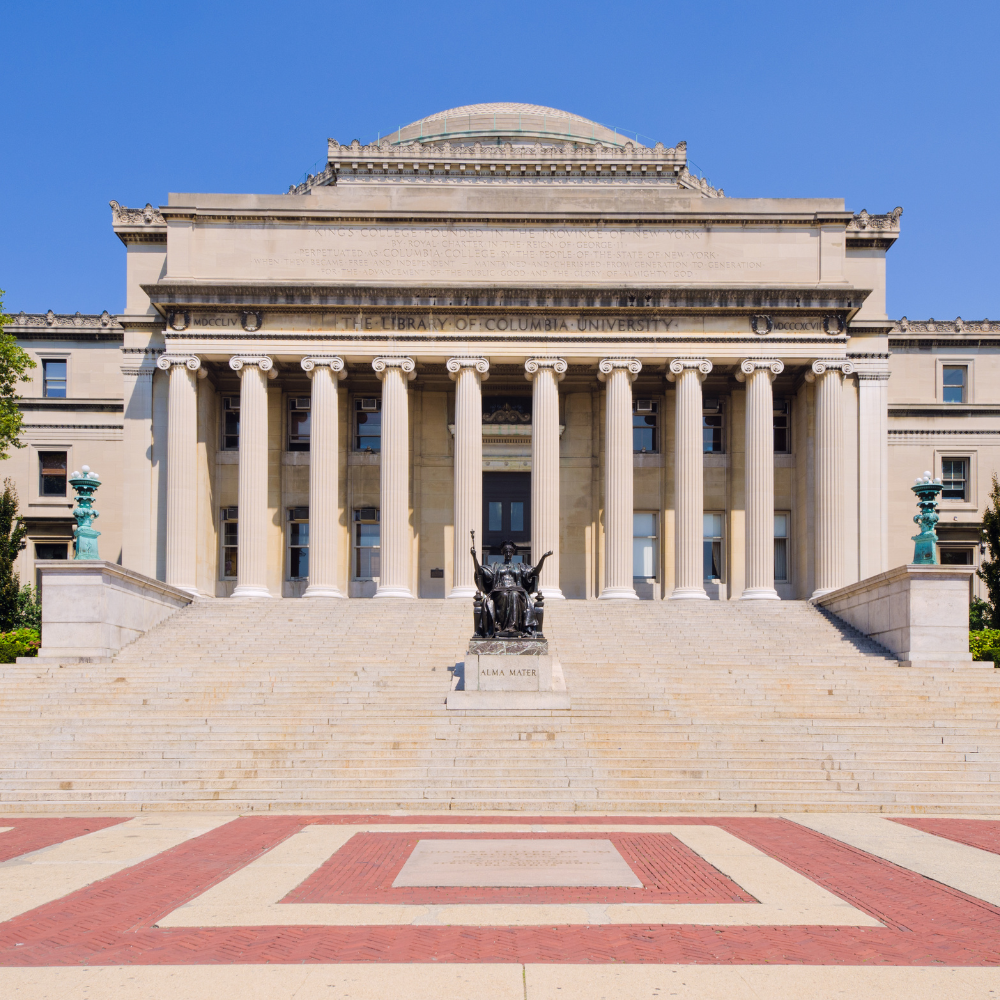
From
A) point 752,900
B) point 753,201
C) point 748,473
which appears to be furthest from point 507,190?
point 752,900

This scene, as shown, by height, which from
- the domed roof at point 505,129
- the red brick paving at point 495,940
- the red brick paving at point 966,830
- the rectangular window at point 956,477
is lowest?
the red brick paving at point 966,830

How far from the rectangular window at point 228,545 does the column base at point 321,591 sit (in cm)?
599

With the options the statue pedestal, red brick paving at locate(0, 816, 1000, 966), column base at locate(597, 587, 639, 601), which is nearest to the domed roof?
column base at locate(597, 587, 639, 601)

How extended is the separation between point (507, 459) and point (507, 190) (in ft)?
38.6

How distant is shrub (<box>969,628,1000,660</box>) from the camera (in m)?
33.8

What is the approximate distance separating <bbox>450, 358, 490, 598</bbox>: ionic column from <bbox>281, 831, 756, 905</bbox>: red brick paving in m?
28.2

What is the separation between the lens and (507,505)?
49219 millimetres

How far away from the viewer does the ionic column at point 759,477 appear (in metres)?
43.4

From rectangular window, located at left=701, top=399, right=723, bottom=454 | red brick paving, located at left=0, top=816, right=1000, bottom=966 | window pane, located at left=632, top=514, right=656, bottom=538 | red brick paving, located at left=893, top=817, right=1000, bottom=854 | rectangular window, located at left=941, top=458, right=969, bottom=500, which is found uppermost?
rectangular window, located at left=701, top=399, right=723, bottom=454

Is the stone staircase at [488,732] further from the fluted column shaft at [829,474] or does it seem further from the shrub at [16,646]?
the fluted column shaft at [829,474]

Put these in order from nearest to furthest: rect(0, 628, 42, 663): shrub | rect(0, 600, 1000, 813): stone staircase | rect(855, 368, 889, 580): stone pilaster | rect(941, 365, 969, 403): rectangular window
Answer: rect(0, 600, 1000, 813): stone staircase < rect(0, 628, 42, 663): shrub < rect(855, 368, 889, 580): stone pilaster < rect(941, 365, 969, 403): rectangular window

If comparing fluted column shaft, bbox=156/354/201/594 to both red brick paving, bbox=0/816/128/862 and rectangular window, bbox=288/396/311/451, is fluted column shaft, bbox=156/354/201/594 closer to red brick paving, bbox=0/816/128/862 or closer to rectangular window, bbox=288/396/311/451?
rectangular window, bbox=288/396/311/451

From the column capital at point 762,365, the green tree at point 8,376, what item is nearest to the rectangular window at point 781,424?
the column capital at point 762,365

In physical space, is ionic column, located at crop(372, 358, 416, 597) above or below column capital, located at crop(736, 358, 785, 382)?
below
